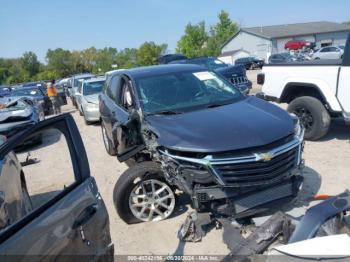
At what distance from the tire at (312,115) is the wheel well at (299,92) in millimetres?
226

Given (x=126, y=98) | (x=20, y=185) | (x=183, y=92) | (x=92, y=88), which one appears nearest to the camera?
(x=20, y=185)

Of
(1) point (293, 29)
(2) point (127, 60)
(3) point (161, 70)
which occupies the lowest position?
(2) point (127, 60)

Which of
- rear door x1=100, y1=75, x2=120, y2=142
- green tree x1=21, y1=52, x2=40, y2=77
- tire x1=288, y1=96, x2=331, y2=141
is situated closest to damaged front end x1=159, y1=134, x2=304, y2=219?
rear door x1=100, y1=75, x2=120, y2=142

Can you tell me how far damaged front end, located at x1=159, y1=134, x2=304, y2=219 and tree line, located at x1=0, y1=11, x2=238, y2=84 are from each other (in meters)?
50.2

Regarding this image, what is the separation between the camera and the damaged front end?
11.5 feet

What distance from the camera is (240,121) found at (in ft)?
13.3

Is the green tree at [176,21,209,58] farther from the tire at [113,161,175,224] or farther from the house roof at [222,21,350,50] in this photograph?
the tire at [113,161,175,224]

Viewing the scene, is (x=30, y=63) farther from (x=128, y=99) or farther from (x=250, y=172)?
(x=250, y=172)

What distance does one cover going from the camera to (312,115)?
6.56m

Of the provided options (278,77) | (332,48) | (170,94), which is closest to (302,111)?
(278,77)

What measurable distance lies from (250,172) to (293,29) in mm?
61122

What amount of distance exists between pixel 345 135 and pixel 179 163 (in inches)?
188

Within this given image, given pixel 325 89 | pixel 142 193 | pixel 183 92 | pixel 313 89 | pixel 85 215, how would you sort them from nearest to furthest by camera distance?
pixel 85 215
pixel 142 193
pixel 183 92
pixel 325 89
pixel 313 89

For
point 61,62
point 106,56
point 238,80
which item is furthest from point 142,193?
point 106,56
